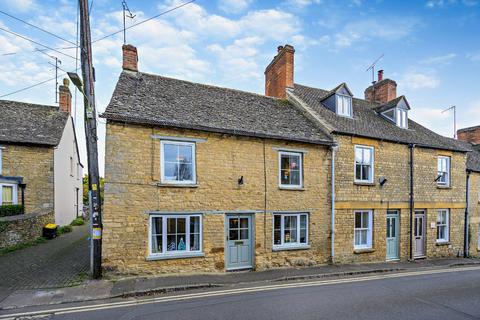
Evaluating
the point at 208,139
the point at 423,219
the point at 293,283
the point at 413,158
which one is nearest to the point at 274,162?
the point at 208,139

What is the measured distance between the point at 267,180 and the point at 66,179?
17210 millimetres

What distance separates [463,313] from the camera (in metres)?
6.44

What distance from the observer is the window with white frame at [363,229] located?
12906 mm

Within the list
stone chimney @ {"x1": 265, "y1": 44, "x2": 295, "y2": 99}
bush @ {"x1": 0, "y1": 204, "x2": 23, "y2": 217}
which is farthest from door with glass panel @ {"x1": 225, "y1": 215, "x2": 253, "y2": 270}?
bush @ {"x1": 0, "y1": 204, "x2": 23, "y2": 217}

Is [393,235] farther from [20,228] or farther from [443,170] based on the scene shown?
[20,228]

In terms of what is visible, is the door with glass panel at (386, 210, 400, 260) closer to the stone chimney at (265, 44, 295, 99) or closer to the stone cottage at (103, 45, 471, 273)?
the stone cottage at (103, 45, 471, 273)

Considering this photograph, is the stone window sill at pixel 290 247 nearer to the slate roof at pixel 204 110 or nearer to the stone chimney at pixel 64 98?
the slate roof at pixel 204 110

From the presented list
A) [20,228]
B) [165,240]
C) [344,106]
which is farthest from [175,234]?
[344,106]

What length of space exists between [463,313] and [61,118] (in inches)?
938

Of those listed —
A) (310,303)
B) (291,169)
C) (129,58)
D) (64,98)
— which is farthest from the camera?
(64,98)

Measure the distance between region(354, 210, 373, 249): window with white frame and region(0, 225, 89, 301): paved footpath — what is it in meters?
11.7

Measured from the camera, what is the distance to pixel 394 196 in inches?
540

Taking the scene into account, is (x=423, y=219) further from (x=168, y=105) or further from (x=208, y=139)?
(x=168, y=105)

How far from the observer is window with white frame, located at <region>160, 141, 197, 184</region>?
9.77 meters
